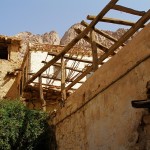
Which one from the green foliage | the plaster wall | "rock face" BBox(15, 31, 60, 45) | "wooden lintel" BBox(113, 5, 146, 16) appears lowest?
the green foliage

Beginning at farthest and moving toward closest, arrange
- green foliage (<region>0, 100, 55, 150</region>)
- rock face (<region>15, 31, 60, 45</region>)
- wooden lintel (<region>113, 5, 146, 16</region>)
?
rock face (<region>15, 31, 60, 45</region>) < green foliage (<region>0, 100, 55, 150</region>) < wooden lintel (<region>113, 5, 146, 16</region>)

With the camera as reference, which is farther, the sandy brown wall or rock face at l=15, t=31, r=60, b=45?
rock face at l=15, t=31, r=60, b=45

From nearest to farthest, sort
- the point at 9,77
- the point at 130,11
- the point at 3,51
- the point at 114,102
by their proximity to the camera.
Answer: the point at 114,102, the point at 130,11, the point at 9,77, the point at 3,51

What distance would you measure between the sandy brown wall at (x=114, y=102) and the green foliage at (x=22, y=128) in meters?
2.08

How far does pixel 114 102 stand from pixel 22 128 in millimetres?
4803

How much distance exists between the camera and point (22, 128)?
941 cm

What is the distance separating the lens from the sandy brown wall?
462cm

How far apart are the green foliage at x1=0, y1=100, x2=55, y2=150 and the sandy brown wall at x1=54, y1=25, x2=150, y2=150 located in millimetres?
2081

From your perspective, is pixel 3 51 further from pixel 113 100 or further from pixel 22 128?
pixel 113 100

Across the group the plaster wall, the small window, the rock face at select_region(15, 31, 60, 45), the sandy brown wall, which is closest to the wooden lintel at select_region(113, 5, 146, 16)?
the sandy brown wall

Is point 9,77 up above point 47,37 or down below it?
below

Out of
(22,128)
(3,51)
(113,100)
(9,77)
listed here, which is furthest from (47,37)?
(113,100)

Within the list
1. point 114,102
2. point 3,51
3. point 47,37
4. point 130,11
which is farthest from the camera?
point 47,37

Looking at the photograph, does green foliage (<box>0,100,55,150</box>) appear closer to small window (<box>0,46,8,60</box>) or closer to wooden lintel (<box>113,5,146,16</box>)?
wooden lintel (<box>113,5,146,16</box>)
